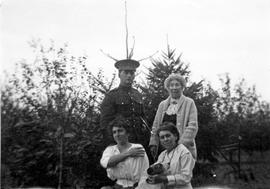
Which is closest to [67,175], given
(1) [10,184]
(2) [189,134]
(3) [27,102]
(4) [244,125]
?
(1) [10,184]

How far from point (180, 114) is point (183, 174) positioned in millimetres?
1054

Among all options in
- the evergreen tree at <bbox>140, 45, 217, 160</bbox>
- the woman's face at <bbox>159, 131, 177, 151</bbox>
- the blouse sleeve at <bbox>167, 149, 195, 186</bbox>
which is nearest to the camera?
the blouse sleeve at <bbox>167, 149, 195, 186</bbox>

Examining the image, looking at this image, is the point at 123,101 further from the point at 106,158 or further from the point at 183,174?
the point at 183,174

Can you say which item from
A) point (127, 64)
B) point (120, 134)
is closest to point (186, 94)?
point (127, 64)

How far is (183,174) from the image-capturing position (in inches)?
112

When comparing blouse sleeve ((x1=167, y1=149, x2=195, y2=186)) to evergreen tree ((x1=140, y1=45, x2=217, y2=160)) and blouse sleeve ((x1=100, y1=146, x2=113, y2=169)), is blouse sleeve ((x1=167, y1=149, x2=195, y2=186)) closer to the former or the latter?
blouse sleeve ((x1=100, y1=146, x2=113, y2=169))

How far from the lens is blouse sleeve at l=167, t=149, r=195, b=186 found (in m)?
2.81

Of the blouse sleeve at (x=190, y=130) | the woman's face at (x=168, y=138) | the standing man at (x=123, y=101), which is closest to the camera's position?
the woman's face at (x=168, y=138)

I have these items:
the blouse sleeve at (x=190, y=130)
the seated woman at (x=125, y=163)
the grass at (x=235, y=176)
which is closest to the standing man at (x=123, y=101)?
the blouse sleeve at (x=190, y=130)

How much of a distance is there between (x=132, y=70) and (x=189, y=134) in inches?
43.8

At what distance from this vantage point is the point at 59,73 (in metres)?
5.48

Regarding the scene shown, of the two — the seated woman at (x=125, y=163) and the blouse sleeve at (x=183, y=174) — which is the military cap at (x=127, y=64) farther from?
the blouse sleeve at (x=183, y=174)

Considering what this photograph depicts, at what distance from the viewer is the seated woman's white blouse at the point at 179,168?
2.82 meters

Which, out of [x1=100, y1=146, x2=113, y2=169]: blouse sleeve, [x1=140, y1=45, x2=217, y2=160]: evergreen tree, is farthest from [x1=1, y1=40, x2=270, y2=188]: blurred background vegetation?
[x1=100, y1=146, x2=113, y2=169]: blouse sleeve
